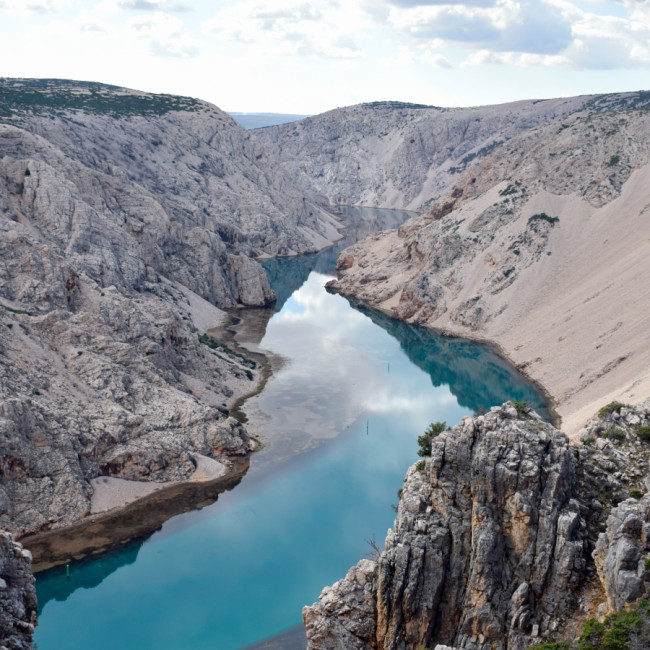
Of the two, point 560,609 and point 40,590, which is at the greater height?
point 560,609

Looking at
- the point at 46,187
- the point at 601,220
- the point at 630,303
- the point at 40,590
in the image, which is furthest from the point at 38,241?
the point at 601,220

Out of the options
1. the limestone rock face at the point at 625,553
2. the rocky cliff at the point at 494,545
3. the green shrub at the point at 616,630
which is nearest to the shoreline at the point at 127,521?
the rocky cliff at the point at 494,545

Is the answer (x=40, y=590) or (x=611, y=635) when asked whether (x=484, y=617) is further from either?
(x=40, y=590)

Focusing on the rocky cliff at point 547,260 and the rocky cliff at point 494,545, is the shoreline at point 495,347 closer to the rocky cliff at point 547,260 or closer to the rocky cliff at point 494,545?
the rocky cliff at point 547,260

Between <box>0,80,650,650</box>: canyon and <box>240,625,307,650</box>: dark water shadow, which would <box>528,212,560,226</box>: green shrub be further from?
<box>240,625,307,650</box>: dark water shadow

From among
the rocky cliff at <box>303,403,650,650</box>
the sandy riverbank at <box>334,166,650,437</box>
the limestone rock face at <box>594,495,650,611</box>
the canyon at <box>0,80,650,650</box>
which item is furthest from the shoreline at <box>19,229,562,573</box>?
the limestone rock face at <box>594,495,650,611</box>

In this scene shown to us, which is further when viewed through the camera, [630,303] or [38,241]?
[630,303]
